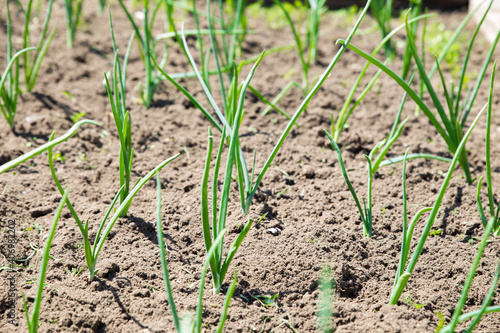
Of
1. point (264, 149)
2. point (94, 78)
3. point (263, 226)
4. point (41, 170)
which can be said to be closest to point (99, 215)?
point (41, 170)

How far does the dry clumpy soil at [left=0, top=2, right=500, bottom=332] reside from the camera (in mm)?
1401

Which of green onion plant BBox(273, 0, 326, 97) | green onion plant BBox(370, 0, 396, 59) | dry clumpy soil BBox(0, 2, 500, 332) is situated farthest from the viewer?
green onion plant BBox(370, 0, 396, 59)

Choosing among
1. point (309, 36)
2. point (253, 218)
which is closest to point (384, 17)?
point (309, 36)

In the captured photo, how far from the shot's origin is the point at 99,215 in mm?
1748

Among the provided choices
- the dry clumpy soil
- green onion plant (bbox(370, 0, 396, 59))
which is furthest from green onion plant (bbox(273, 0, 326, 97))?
green onion plant (bbox(370, 0, 396, 59))

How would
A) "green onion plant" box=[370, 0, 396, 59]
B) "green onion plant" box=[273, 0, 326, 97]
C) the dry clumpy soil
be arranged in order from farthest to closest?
"green onion plant" box=[370, 0, 396, 59]
"green onion plant" box=[273, 0, 326, 97]
the dry clumpy soil

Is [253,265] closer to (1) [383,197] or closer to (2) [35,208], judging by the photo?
(1) [383,197]

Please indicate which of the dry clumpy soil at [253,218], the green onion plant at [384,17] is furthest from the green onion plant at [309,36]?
the green onion plant at [384,17]

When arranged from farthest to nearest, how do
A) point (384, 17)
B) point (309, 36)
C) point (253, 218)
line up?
point (309, 36)
point (384, 17)
point (253, 218)

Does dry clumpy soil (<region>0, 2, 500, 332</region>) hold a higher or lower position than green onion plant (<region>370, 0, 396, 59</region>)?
lower

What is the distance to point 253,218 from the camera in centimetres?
175

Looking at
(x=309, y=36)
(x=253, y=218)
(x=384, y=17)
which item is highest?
(x=384, y=17)

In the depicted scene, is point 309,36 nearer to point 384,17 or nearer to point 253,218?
point 384,17

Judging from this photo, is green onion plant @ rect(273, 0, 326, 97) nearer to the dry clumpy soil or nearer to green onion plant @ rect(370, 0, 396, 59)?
the dry clumpy soil
